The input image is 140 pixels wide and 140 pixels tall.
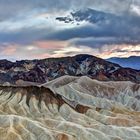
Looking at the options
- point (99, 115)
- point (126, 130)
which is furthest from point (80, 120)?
point (126, 130)

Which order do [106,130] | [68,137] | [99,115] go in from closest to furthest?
[68,137], [106,130], [99,115]

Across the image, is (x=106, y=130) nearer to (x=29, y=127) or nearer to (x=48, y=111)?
(x=29, y=127)

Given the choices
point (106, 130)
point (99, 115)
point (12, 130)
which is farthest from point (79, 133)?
point (99, 115)

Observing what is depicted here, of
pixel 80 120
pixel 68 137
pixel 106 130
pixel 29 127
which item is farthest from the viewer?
pixel 80 120

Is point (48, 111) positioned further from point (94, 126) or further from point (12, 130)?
point (12, 130)

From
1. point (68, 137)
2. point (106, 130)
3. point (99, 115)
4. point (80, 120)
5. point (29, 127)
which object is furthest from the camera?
point (99, 115)

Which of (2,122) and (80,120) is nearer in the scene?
(2,122)

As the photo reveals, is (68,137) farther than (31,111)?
No

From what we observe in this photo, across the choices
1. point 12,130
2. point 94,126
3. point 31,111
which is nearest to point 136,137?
point 94,126

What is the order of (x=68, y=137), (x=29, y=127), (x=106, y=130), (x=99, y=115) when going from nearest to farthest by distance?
(x=68, y=137), (x=29, y=127), (x=106, y=130), (x=99, y=115)
